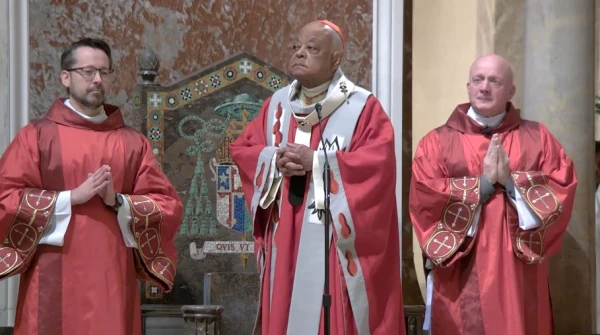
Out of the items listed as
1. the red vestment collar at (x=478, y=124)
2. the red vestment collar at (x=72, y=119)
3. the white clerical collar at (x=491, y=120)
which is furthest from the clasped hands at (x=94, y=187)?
the white clerical collar at (x=491, y=120)

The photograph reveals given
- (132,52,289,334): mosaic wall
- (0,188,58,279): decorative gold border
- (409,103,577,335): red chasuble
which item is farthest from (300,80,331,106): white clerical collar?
(132,52,289,334): mosaic wall

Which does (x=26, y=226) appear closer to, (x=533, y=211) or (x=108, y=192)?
(x=108, y=192)

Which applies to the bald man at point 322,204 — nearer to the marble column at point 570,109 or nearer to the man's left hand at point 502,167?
the man's left hand at point 502,167

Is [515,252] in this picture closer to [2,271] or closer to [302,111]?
[302,111]

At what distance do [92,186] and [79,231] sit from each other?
252mm

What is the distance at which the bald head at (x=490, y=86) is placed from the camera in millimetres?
6133

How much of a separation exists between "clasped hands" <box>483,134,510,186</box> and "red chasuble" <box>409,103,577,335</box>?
0.19 feet

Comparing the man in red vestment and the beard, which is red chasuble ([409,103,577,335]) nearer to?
the man in red vestment

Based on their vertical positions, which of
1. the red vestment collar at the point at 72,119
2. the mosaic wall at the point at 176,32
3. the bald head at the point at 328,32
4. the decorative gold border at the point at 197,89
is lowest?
the red vestment collar at the point at 72,119

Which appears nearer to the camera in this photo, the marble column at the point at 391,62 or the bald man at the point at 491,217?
the bald man at the point at 491,217

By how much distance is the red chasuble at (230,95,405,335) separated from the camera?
5527 mm

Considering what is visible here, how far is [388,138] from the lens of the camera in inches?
224

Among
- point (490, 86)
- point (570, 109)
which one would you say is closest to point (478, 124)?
point (490, 86)

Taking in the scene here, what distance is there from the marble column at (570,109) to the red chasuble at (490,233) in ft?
2.18
